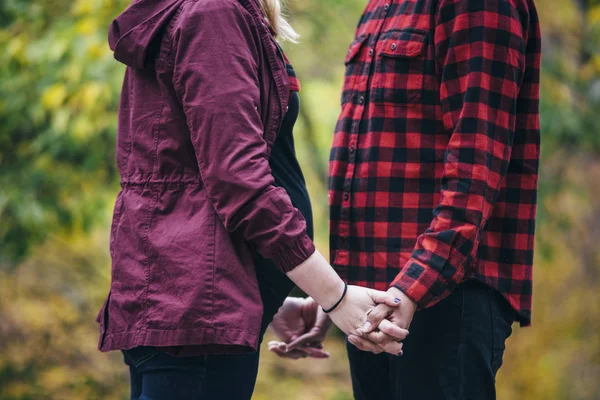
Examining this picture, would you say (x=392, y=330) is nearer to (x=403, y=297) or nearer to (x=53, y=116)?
(x=403, y=297)

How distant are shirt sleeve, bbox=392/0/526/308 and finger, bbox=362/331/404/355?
0.09 meters

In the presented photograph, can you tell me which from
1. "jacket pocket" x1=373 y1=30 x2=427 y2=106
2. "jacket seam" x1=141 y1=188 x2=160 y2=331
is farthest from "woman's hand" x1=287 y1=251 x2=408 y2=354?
"jacket pocket" x1=373 y1=30 x2=427 y2=106

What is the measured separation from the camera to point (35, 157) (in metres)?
4.08

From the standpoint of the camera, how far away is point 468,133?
59.1 inches

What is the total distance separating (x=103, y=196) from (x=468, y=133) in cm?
308

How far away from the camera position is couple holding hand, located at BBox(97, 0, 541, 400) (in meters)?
1.33

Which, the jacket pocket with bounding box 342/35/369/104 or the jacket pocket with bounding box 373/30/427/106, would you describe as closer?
the jacket pocket with bounding box 373/30/427/106

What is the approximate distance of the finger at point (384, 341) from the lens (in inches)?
57.3

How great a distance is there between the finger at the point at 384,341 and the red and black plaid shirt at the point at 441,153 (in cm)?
10

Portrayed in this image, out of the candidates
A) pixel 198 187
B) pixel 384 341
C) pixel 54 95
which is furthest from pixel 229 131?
pixel 54 95

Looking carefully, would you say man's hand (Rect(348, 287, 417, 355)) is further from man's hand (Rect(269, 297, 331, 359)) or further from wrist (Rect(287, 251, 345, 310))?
man's hand (Rect(269, 297, 331, 359))

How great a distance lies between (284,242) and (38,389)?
363 centimetres

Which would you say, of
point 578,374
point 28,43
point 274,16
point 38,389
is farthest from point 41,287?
point 274,16

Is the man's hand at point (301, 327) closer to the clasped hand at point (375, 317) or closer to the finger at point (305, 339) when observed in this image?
the finger at point (305, 339)
